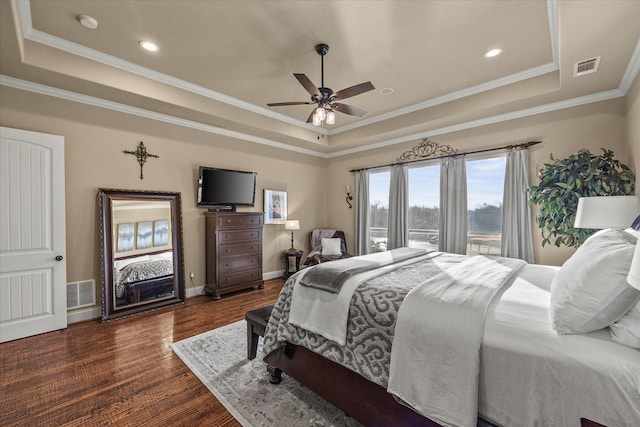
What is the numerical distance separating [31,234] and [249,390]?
305cm

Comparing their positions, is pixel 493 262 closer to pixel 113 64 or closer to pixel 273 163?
pixel 273 163

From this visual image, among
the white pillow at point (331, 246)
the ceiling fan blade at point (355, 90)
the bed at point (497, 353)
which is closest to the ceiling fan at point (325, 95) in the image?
the ceiling fan blade at point (355, 90)

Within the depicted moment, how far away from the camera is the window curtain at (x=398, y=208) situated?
208 inches

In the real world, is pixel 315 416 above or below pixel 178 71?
below

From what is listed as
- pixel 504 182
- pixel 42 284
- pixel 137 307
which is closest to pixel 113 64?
pixel 42 284

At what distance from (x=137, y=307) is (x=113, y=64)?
3025 mm

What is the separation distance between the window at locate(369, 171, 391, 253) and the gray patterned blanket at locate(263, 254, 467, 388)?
362 cm

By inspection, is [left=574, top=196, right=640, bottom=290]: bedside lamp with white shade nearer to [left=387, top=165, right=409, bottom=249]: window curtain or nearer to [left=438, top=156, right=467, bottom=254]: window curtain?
[left=438, top=156, right=467, bottom=254]: window curtain

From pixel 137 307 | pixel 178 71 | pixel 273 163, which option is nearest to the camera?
pixel 178 71

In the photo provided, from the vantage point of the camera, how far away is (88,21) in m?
2.59

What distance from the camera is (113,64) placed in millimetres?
3250

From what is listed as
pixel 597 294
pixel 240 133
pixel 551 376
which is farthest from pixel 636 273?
pixel 240 133

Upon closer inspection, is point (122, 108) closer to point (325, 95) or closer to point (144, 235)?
point (144, 235)

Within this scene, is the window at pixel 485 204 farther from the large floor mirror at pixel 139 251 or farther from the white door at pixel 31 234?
the white door at pixel 31 234
